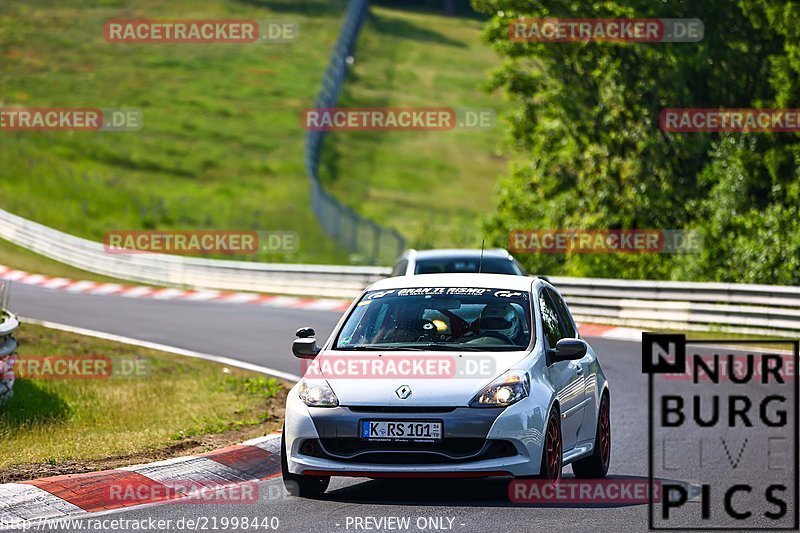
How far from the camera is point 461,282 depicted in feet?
35.3

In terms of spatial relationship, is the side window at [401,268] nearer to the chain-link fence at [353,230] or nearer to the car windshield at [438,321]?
the car windshield at [438,321]

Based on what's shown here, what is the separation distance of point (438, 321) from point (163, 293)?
27169mm

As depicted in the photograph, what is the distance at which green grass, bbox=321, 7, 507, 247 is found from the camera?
64.9 metres

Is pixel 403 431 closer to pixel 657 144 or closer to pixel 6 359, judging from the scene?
pixel 6 359

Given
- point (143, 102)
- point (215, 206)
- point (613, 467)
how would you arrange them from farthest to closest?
point (143, 102)
point (215, 206)
point (613, 467)

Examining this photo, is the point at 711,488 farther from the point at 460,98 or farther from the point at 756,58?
the point at 460,98

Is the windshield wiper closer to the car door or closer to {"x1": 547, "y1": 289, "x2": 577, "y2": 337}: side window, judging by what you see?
the car door

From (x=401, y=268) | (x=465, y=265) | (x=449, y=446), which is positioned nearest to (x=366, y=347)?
(x=449, y=446)

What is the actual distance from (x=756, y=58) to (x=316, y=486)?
24.7 metres

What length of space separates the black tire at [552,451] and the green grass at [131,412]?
3.14 m

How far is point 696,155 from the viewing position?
32.5 meters

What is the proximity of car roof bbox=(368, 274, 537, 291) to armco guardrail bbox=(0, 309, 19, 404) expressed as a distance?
419cm

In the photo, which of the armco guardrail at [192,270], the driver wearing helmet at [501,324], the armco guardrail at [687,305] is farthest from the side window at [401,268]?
the armco guardrail at [192,270]

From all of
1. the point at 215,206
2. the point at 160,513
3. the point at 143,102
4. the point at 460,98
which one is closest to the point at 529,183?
the point at 215,206
